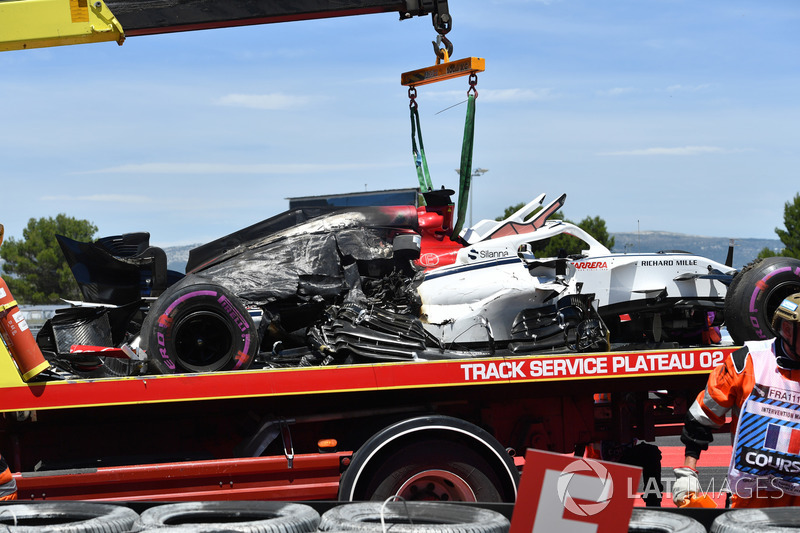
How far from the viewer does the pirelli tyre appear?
339 cm

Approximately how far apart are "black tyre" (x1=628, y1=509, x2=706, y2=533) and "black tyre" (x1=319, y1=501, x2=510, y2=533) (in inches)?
22.5

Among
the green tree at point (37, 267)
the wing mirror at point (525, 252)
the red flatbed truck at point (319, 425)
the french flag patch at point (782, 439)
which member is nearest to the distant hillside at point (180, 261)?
the red flatbed truck at point (319, 425)

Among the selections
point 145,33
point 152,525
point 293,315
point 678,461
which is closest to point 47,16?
point 145,33

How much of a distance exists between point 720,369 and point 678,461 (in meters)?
5.65

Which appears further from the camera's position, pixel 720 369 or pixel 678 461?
pixel 678 461

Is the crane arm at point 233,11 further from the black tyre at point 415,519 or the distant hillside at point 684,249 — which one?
the black tyre at point 415,519

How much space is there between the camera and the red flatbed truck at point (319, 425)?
17.6 feet

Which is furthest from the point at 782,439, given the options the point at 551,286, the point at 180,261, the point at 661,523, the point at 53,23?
the point at 180,261

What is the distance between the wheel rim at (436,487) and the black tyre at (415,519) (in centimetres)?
152

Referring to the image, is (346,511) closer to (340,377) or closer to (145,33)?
(340,377)

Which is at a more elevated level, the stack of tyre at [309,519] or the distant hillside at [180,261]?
the distant hillside at [180,261]

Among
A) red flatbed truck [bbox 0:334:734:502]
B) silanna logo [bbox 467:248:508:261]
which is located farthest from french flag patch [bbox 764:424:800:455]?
silanna logo [bbox 467:248:508:261]

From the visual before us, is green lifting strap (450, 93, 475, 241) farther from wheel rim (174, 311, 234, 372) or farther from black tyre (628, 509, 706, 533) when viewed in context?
black tyre (628, 509, 706, 533)

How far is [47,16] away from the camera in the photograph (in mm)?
6027
